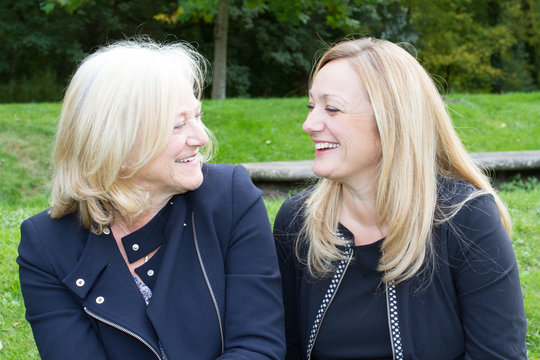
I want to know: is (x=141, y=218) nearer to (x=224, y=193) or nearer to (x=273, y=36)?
(x=224, y=193)

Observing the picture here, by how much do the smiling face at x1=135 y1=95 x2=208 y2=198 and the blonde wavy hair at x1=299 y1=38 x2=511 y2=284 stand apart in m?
0.67

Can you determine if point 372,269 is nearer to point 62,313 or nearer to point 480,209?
point 480,209

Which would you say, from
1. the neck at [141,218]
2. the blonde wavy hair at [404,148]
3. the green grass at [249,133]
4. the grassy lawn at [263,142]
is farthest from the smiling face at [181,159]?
the green grass at [249,133]

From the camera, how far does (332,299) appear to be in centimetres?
257

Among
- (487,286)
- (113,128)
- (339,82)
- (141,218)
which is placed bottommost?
(487,286)

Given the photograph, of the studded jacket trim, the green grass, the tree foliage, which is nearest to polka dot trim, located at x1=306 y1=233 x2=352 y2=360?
the studded jacket trim

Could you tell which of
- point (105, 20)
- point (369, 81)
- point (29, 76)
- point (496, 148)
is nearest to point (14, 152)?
point (496, 148)

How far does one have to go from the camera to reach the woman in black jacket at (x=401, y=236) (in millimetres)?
2355

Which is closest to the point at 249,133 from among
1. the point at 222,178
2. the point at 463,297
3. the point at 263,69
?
the point at 222,178

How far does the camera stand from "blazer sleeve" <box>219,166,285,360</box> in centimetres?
237

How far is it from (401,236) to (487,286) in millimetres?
370

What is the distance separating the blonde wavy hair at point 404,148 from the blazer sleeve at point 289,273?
48 centimetres

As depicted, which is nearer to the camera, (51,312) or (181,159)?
(51,312)

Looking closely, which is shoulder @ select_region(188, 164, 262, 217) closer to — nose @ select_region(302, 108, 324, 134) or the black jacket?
nose @ select_region(302, 108, 324, 134)
